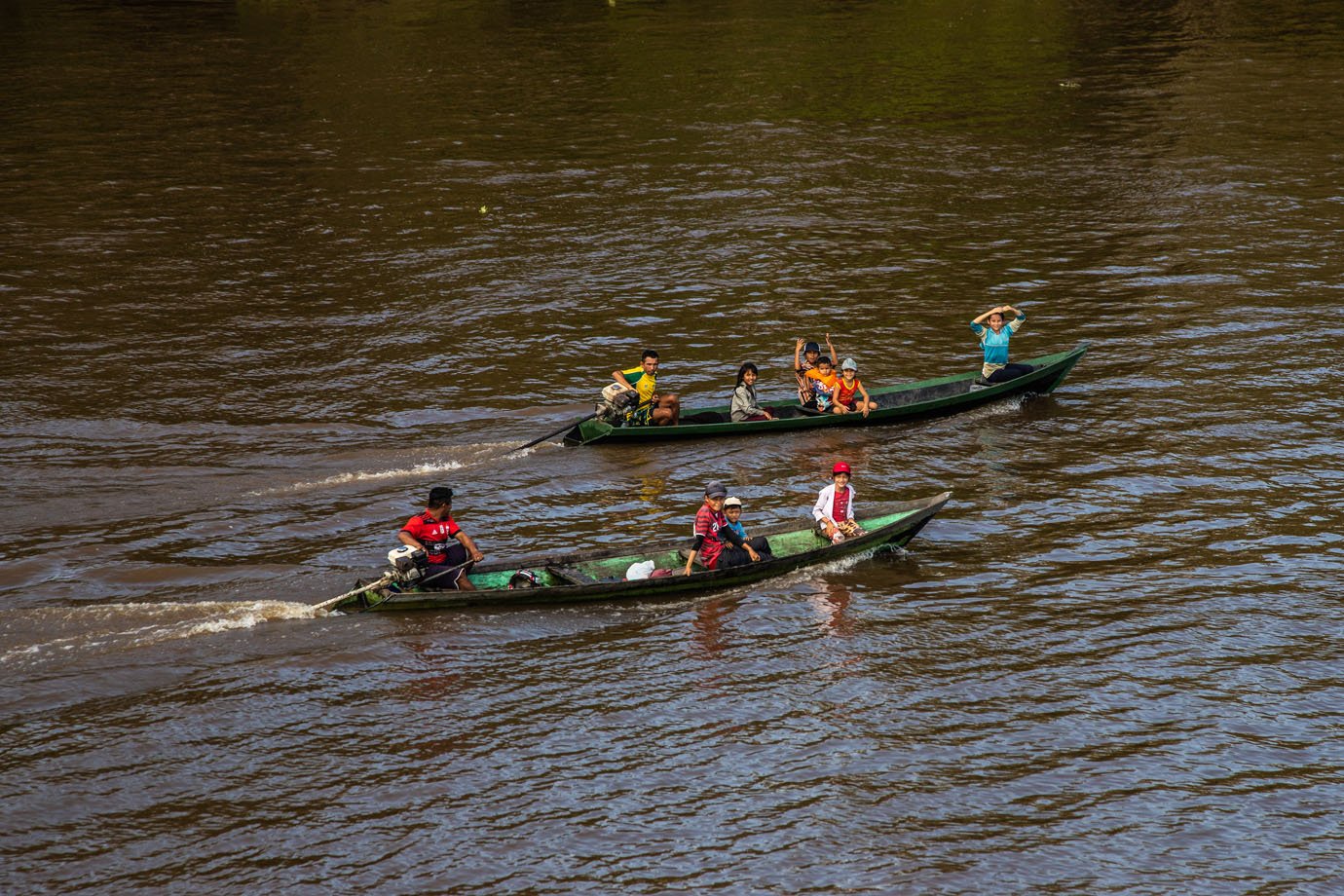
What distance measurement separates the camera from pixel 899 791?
12.1 m

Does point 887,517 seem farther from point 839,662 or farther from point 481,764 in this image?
point 481,764

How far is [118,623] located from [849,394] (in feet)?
35.3

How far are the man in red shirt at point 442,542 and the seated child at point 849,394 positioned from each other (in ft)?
23.7

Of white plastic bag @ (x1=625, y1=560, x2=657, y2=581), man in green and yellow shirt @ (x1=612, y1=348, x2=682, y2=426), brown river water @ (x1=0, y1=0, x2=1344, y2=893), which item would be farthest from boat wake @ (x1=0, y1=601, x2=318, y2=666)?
man in green and yellow shirt @ (x1=612, y1=348, x2=682, y2=426)

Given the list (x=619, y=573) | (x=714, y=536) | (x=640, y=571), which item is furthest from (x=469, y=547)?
(x=714, y=536)

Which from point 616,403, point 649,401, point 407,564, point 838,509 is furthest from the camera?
point 649,401

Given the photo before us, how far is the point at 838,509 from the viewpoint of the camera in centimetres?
1642

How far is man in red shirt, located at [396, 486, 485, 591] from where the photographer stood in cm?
1530

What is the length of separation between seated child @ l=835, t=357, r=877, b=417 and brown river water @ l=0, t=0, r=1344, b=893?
0.61 meters

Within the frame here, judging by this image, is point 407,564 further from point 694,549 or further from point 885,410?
point 885,410

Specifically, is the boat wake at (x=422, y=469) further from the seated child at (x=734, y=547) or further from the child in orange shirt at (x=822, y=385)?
the seated child at (x=734, y=547)

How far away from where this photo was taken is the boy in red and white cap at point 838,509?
53.5 ft

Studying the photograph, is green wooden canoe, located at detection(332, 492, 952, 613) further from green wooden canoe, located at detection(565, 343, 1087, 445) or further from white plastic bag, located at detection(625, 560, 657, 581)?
green wooden canoe, located at detection(565, 343, 1087, 445)

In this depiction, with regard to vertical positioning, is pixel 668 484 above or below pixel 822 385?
below
